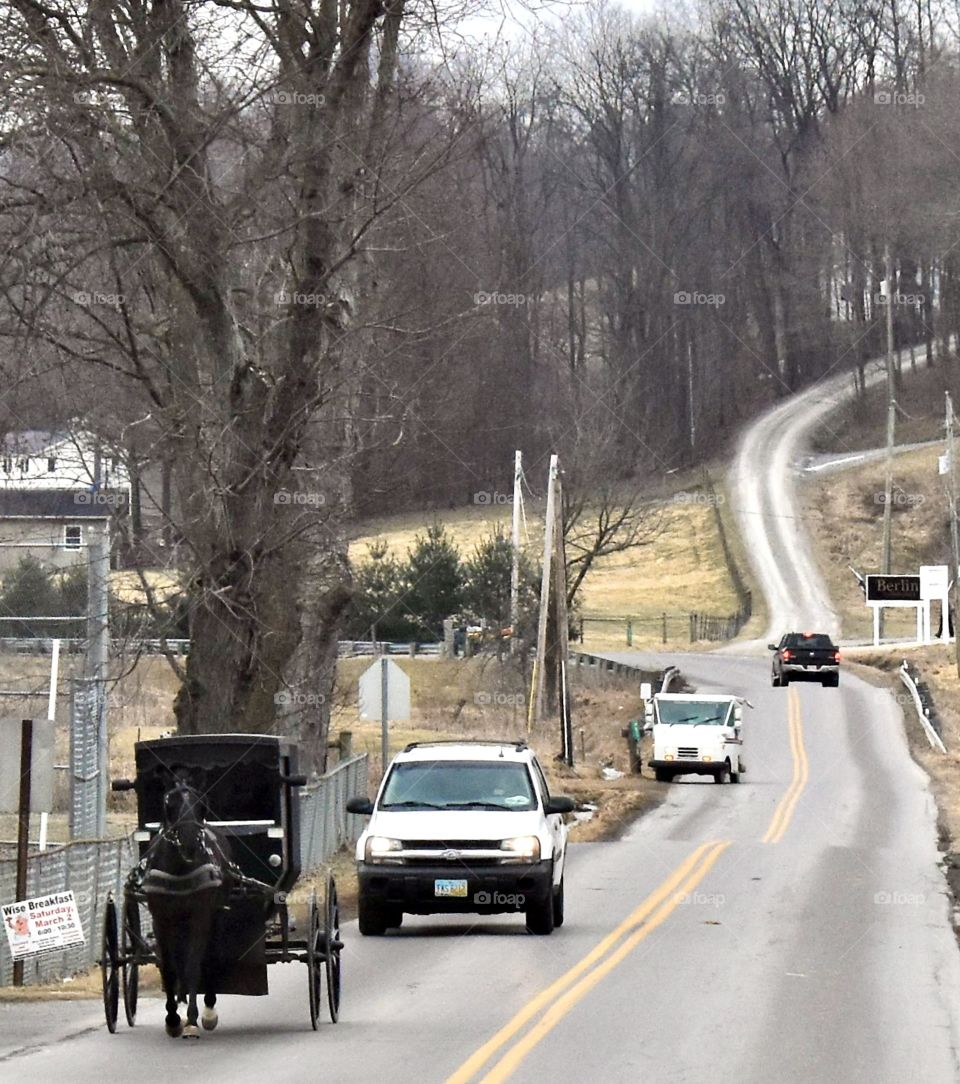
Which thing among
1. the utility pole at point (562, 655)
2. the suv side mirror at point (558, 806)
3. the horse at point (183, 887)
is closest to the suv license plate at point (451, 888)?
the suv side mirror at point (558, 806)

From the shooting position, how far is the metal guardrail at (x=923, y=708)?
4938 centimetres

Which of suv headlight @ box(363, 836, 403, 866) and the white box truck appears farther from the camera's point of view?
the white box truck

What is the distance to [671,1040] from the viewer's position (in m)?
12.5

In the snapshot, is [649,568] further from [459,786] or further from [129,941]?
[129,941]

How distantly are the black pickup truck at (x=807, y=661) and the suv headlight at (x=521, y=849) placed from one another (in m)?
45.0

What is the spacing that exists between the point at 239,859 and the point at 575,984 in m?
3.64

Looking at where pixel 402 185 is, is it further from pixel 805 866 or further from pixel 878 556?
pixel 878 556

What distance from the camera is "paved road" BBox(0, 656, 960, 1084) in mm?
11414

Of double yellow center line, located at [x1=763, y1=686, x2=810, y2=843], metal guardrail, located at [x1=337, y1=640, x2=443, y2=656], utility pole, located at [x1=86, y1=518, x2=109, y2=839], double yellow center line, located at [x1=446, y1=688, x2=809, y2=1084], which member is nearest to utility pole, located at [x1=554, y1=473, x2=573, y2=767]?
double yellow center line, located at [x1=763, y1=686, x2=810, y2=843]

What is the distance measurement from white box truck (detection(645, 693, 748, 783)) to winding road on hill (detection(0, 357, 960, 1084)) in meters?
11.5

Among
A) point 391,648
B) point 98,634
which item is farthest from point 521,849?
point 391,648

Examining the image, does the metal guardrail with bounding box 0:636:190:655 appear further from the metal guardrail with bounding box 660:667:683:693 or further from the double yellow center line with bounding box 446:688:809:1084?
the metal guardrail with bounding box 660:667:683:693

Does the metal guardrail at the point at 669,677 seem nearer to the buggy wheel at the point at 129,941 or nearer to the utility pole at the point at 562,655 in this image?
the utility pole at the point at 562,655

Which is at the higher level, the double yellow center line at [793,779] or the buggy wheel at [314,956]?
the buggy wheel at [314,956]
